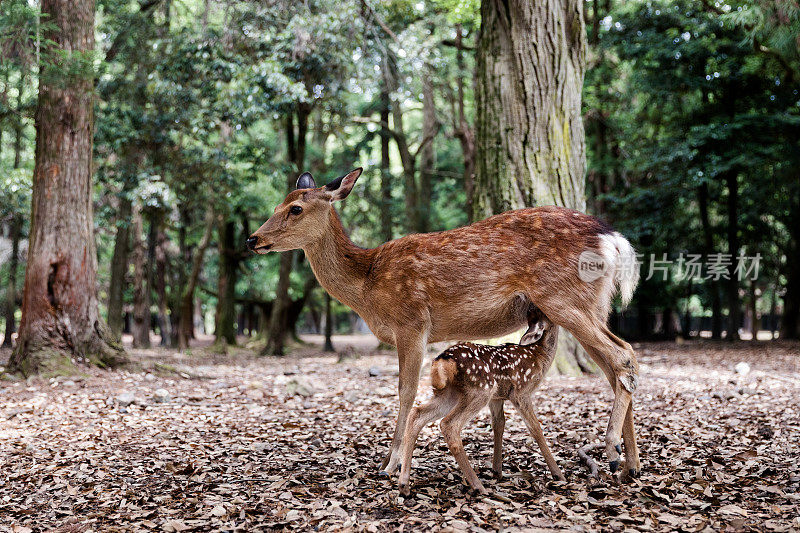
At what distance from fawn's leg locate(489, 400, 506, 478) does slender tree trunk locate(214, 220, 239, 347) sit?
14399 millimetres

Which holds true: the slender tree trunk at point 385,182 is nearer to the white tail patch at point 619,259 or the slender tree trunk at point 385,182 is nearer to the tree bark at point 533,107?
the tree bark at point 533,107

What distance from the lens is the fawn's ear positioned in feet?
13.3

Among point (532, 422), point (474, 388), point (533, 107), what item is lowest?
point (532, 422)

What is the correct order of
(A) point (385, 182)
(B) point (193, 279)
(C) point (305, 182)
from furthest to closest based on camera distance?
1. (A) point (385, 182)
2. (B) point (193, 279)
3. (C) point (305, 182)

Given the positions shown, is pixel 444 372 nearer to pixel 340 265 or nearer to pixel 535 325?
pixel 535 325

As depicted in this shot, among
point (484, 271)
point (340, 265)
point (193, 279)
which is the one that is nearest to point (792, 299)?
point (193, 279)

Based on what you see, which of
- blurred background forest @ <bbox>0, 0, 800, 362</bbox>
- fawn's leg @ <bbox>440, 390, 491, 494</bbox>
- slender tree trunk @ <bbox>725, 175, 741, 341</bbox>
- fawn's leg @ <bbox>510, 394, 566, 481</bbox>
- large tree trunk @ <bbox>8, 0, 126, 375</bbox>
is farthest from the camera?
slender tree trunk @ <bbox>725, 175, 741, 341</bbox>

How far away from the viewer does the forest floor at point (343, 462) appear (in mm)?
3438

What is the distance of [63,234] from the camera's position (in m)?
7.71

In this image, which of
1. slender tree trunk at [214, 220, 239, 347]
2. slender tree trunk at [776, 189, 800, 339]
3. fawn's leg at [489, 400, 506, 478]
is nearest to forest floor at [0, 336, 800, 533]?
fawn's leg at [489, 400, 506, 478]

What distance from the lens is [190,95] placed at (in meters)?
13.3

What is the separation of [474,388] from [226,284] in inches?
581

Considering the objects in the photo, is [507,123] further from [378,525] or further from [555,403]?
[378,525]

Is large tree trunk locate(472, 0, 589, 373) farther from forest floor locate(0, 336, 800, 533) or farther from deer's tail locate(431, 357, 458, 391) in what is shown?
deer's tail locate(431, 357, 458, 391)
